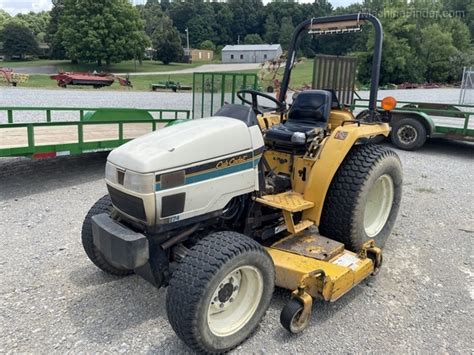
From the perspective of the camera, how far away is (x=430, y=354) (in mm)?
2672

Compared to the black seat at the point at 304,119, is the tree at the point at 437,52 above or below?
above

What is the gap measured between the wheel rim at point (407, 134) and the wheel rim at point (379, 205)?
5496 mm

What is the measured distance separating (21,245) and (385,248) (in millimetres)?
3476

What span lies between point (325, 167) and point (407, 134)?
665 cm

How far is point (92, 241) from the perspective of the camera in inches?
124

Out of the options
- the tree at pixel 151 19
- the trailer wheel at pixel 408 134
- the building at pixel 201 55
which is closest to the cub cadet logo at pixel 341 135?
the trailer wheel at pixel 408 134

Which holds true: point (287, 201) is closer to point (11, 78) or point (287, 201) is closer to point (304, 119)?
point (304, 119)

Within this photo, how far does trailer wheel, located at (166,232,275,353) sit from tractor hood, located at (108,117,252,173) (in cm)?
51

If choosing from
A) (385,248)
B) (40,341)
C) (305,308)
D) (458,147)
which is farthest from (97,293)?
(458,147)

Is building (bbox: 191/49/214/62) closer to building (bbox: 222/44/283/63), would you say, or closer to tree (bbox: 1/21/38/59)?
building (bbox: 222/44/283/63)

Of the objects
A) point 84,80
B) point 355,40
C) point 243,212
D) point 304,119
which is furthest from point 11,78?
point 355,40

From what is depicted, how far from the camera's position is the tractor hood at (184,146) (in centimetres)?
246

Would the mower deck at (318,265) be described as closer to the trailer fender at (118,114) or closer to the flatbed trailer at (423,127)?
the trailer fender at (118,114)

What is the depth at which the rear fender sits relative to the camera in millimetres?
A: 3354
